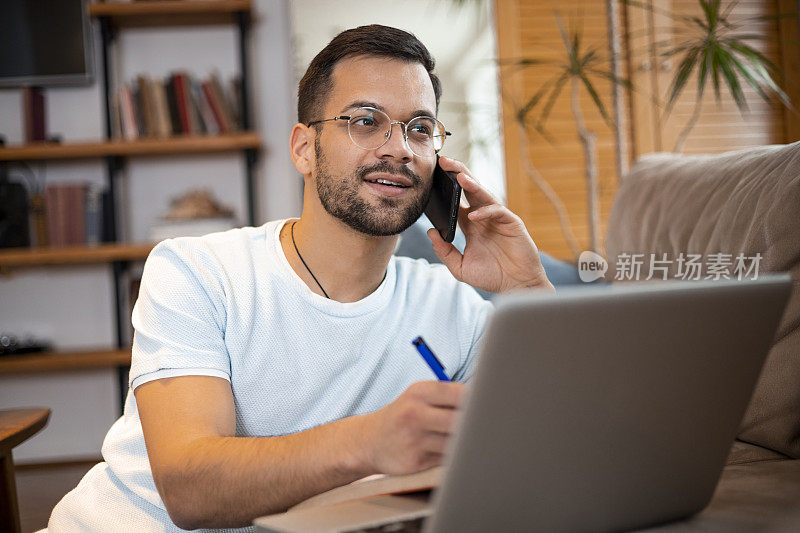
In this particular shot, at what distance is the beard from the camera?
1.23 meters

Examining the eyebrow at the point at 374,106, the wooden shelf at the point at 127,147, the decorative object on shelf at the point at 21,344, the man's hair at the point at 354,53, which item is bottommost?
the decorative object on shelf at the point at 21,344

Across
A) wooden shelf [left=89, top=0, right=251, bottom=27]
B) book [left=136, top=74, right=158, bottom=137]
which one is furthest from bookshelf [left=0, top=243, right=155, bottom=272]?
wooden shelf [left=89, top=0, right=251, bottom=27]

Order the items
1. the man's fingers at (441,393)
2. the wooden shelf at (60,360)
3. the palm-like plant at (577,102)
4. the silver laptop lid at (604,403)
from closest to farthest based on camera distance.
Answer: the silver laptop lid at (604,403) → the man's fingers at (441,393) → the palm-like plant at (577,102) → the wooden shelf at (60,360)

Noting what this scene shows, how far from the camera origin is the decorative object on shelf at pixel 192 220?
326 cm

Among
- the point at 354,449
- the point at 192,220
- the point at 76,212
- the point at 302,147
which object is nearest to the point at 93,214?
the point at 76,212

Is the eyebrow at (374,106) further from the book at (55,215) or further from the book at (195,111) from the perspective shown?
the book at (55,215)

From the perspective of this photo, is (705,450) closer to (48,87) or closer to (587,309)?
(587,309)

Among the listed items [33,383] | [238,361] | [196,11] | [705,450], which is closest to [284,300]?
[238,361]

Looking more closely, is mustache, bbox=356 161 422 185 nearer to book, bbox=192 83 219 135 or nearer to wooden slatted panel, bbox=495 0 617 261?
book, bbox=192 83 219 135

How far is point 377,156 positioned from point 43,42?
2.81 meters

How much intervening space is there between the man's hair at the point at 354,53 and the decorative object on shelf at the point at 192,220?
78.0 inches

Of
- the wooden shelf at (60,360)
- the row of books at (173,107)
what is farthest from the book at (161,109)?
the wooden shelf at (60,360)

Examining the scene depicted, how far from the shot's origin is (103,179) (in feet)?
11.5

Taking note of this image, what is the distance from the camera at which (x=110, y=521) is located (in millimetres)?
1083
